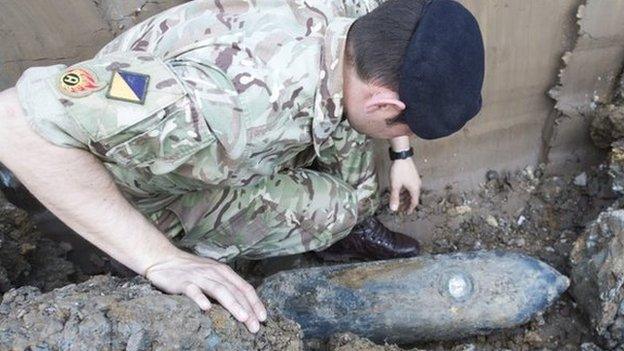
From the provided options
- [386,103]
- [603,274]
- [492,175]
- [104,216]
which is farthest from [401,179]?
[104,216]

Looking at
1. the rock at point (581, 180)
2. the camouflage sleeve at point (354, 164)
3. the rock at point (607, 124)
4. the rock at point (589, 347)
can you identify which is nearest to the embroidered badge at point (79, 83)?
the camouflage sleeve at point (354, 164)

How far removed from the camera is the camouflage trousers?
6.98 feet

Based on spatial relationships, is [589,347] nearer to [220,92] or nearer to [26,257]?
[220,92]

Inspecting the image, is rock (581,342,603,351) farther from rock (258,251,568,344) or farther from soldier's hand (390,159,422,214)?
soldier's hand (390,159,422,214)

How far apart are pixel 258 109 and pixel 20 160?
552 millimetres

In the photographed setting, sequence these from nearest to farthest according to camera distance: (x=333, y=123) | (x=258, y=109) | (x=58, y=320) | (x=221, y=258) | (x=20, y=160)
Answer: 1. (x=58, y=320)
2. (x=20, y=160)
3. (x=258, y=109)
4. (x=333, y=123)
5. (x=221, y=258)

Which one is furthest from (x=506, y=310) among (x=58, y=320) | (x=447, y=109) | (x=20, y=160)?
(x=20, y=160)

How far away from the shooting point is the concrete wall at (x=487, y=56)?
7.03ft

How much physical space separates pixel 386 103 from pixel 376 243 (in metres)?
1.08

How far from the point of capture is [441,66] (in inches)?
56.3

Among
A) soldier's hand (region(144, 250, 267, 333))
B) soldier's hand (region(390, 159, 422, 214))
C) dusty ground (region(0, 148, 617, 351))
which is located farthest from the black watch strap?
soldier's hand (region(144, 250, 267, 333))

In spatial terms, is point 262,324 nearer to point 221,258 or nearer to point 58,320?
point 58,320

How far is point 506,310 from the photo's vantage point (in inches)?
82.1

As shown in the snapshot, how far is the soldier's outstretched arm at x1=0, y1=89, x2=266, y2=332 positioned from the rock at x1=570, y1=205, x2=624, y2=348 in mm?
1114
